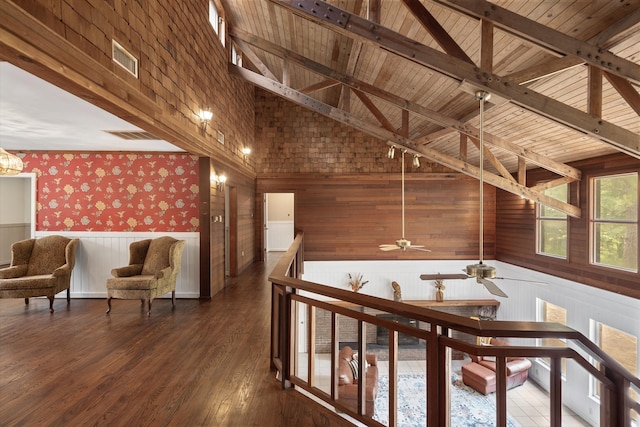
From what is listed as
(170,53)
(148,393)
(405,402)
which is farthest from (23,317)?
(405,402)

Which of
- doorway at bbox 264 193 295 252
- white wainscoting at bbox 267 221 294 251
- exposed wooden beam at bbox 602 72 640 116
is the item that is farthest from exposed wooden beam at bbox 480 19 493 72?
white wainscoting at bbox 267 221 294 251

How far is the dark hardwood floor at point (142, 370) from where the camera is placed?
2252 mm

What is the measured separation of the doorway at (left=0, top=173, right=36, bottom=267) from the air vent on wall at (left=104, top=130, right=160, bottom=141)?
16.5 ft

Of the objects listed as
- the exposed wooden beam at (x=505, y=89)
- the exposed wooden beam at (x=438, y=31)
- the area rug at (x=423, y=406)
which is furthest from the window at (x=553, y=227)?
the exposed wooden beam at (x=438, y=31)

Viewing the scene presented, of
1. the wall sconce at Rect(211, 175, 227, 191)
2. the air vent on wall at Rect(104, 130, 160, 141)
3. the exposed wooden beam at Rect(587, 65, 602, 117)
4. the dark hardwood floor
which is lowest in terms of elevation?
the dark hardwood floor

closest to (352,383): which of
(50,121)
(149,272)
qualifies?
(149,272)

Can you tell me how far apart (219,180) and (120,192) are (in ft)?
5.11

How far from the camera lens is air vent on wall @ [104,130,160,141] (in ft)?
13.2

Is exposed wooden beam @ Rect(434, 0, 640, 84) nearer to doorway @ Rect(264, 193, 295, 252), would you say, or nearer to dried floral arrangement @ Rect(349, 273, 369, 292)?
dried floral arrangement @ Rect(349, 273, 369, 292)

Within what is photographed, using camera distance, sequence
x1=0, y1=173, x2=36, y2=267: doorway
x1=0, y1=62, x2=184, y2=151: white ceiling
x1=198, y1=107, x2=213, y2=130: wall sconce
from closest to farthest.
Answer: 1. x1=0, y1=62, x2=184, y2=151: white ceiling
2. x1=198, y1=107, x2=213, y2=130: wall sconce
3. x1=0, y1=173, x2=36, y2=267: doorway

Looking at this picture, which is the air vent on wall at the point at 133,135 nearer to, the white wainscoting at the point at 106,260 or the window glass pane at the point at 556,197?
the white wainscoting at the point at 106,260

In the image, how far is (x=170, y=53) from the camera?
140 inches

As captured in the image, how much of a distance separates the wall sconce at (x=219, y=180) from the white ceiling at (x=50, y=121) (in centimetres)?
74

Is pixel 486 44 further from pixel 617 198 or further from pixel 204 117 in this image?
pixel 617 198
